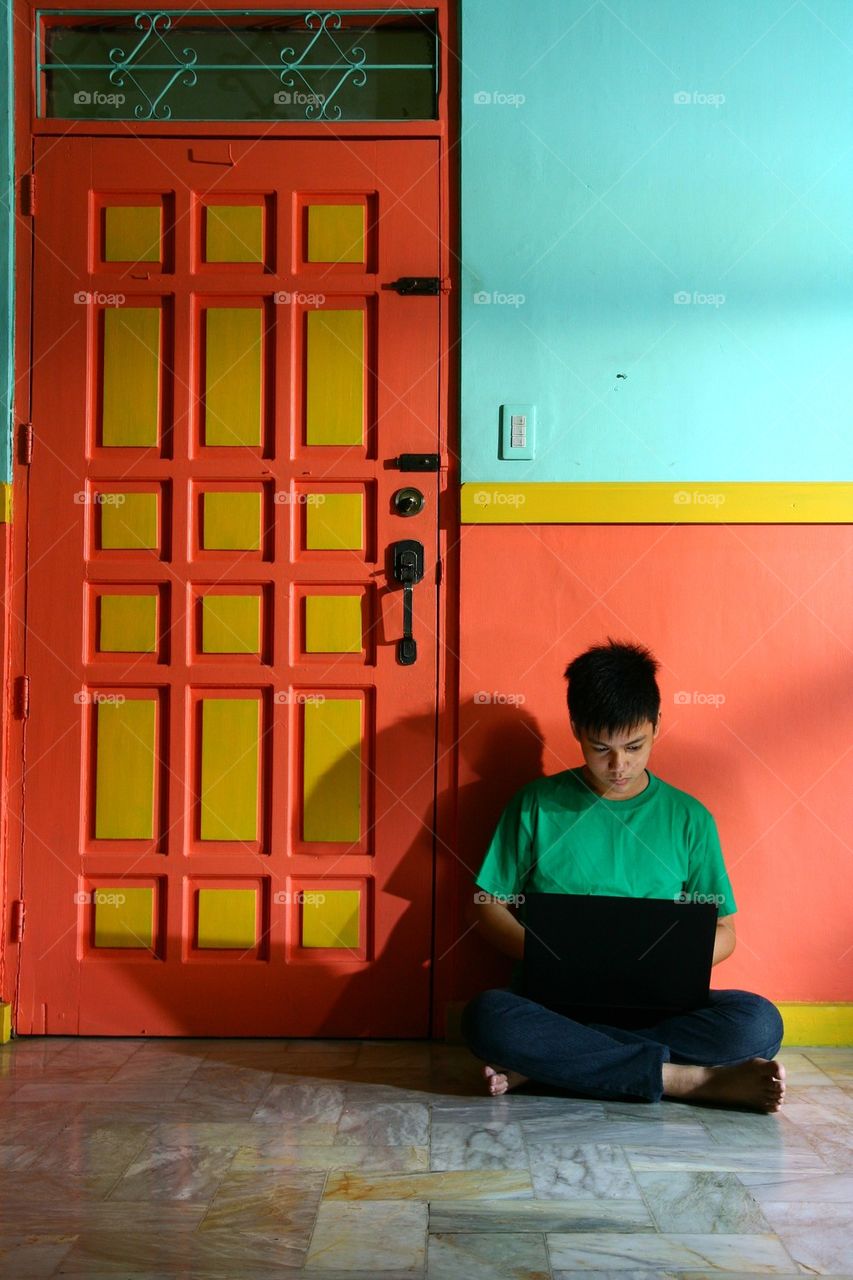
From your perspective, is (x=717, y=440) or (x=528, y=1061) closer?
(x=528, y=1061)

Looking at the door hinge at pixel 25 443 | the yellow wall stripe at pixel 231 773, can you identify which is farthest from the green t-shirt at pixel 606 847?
the door hinge at pixel 25 443

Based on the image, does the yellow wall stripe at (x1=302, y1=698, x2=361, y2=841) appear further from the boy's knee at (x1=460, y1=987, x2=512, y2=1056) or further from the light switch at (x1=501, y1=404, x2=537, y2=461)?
the light switch at (x1=501, y1=404, x2=537, y2=461)

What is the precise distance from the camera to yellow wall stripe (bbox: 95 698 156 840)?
270 centimetres

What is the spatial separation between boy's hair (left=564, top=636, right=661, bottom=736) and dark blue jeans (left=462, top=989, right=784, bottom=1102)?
0.60m

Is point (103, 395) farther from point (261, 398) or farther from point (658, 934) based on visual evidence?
point (658, 934)

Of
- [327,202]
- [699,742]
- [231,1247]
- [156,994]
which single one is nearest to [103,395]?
[327,202]

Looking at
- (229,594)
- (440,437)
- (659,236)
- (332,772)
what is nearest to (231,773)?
(332,772)

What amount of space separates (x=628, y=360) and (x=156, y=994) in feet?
6.26

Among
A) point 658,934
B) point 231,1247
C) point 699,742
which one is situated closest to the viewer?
point 231,1247

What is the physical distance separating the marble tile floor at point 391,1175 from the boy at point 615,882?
70mm

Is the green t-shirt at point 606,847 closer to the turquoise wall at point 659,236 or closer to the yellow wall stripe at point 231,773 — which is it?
the yellow wall stripe at point 231,773

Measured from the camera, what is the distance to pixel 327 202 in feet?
8.95

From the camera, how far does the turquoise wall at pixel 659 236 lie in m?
2.68

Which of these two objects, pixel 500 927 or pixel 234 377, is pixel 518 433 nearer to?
pixel 234 377
